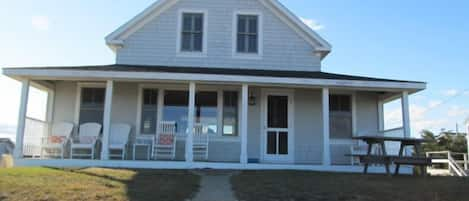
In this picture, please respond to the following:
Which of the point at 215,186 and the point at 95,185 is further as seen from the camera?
the point at 215,186

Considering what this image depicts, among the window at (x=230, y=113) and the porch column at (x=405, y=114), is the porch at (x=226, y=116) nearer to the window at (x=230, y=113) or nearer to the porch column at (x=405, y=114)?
the window at (x=230, y=113)

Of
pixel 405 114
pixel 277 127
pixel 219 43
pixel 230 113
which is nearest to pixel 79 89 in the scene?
pixel 219 43

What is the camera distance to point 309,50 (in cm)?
1285

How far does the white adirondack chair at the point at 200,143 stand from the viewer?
1142 centimetres

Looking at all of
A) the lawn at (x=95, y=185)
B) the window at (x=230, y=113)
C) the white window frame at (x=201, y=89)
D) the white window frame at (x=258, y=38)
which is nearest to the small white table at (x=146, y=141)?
the white window frame at (x=201, y=89)

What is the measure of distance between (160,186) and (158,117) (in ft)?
15.8

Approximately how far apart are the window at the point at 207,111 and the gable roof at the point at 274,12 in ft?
8.78

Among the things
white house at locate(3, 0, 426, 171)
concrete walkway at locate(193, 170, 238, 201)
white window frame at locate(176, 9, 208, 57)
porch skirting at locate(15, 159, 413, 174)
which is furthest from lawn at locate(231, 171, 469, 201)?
white window frame at locate(176, 9, 208, 57)

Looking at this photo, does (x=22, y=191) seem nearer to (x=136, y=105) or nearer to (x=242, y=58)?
(x=136, y=105)

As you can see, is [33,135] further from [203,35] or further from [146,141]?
[203,35]

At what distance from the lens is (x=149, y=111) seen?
1194 centimetres

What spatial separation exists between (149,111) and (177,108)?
0.75 m

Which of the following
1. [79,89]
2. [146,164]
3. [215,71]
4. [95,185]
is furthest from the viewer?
[79,89]

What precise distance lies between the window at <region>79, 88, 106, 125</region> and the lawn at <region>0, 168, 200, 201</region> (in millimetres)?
3242
